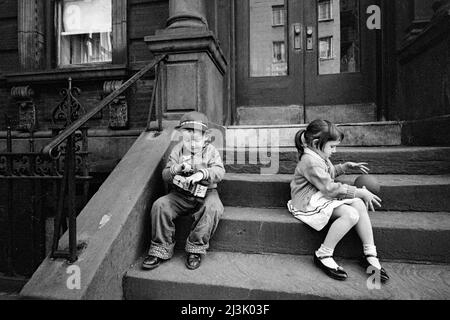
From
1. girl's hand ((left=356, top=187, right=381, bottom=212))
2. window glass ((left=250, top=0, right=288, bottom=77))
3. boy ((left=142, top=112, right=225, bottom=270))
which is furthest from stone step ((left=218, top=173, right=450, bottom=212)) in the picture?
window glass ((left=250, top=0, right=288, bottom=77))

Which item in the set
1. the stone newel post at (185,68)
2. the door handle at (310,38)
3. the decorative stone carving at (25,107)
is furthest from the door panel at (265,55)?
the decorative stone carving at (25,107)

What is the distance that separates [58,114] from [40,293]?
4.62 feet

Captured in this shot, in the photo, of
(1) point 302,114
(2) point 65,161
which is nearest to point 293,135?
(1) point 302,114

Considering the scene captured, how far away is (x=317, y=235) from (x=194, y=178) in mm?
1027

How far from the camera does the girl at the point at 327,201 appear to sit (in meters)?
2.02

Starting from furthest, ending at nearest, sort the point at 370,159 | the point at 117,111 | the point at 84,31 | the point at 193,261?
the point at 84,31 < the point at 117,111 < the point at 370,159 < the point at 193,261

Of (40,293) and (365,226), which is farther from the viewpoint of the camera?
(365,226)

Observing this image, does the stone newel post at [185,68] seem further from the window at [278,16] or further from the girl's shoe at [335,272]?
the girl's shoe at [335,272]

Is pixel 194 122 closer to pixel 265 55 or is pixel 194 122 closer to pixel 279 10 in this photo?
pixel 265 55

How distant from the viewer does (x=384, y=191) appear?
8.09 ft

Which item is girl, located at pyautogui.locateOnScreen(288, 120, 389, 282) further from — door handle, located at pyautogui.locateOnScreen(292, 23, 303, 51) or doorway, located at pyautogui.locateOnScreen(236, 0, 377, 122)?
door handle, located at pyautogui.locateOnScreen(292, 23, 303, 51)
